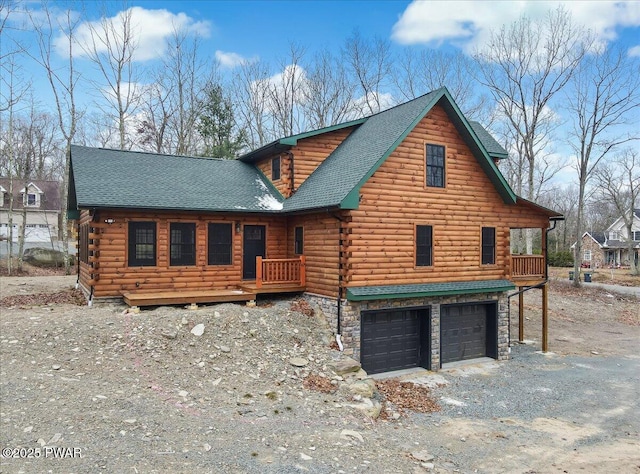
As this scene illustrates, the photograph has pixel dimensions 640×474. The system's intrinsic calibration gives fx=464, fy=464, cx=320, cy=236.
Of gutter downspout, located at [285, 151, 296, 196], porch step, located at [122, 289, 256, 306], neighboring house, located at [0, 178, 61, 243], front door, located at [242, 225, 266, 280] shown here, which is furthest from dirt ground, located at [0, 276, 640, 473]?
neighboring house, located at [0, 178, 61, 243]

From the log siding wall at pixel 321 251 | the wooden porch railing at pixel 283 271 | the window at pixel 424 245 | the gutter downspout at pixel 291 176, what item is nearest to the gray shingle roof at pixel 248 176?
the gutter downspout at pixel 291 176

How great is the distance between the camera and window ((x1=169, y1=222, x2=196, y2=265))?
50.2 ft

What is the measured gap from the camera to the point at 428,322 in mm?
15164

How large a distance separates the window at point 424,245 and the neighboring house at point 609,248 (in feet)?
159

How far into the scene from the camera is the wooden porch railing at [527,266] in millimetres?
17734

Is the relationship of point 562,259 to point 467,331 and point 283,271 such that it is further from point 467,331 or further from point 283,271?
point 283,271

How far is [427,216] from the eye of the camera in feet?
49.5

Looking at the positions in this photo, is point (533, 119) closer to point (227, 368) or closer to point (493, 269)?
point (493, 269)

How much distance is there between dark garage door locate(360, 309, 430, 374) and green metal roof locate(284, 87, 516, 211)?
3.74 m

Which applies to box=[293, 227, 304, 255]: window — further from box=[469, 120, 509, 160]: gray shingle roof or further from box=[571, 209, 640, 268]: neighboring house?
box=[571, 209, 640, 268]: neighboring house

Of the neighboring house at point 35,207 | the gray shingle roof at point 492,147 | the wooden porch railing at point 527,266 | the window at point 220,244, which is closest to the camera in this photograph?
the window at point 220,244

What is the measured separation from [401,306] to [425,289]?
92 cm

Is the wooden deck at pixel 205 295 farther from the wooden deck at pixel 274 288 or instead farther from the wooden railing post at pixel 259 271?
the wooden railing post at pixel 259 271

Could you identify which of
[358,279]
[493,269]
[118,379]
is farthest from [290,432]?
[493,269]
